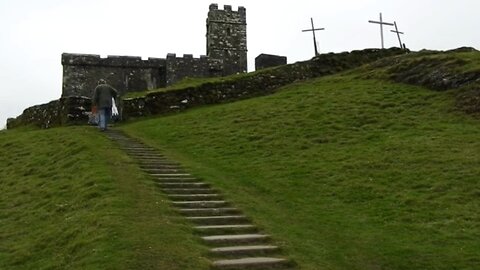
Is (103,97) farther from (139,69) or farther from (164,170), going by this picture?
(139,69)

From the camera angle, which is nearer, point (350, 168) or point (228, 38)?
point (350, 168)

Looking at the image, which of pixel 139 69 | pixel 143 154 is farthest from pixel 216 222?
pixel 139 69

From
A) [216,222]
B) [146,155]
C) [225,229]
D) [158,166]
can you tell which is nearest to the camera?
[225,229]

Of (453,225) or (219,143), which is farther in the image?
(219,143)

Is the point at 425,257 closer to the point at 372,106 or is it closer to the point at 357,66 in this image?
the point at 372,106

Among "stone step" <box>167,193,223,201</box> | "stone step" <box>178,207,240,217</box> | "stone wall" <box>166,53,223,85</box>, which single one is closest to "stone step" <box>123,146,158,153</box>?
"stone step" <box>167,193,223,201</box>

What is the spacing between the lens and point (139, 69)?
37.3 m

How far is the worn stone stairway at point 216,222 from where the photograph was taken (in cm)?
927

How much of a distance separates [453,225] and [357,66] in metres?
24.8

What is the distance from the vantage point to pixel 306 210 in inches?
484

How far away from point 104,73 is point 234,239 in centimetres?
2807

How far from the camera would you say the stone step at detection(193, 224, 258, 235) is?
1062cm

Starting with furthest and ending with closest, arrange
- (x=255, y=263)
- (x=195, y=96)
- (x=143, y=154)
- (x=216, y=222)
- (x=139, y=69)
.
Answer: (x=139, y=69) < (x=195, y=96) < (x=143, y=154) < (x=216, y=222) < (x=255, y=263)

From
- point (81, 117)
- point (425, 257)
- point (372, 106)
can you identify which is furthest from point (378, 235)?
point (81, 117)
